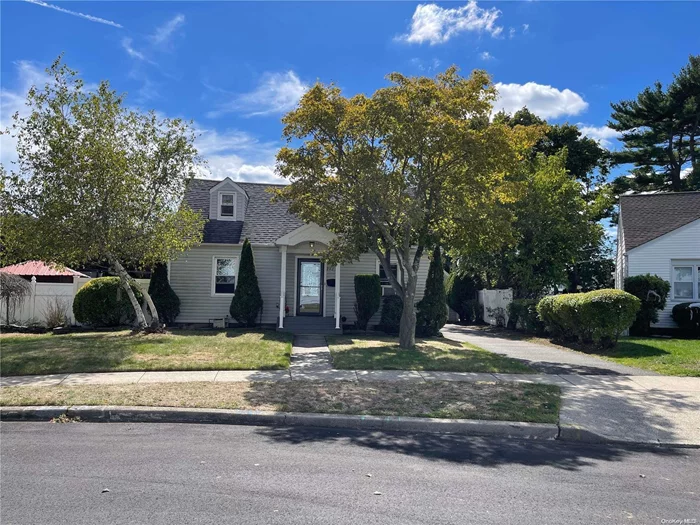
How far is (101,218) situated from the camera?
13414 mm

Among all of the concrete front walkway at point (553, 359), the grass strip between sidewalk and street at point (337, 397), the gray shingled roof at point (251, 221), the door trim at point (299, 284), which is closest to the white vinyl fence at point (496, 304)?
the concrete front walkway at point (553, 359)

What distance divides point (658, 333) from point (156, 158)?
56.7ft

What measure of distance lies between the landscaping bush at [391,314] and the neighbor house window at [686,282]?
10343mm

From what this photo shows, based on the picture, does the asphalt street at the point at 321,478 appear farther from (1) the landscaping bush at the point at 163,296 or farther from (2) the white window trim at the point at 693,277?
(2) the white window trim at the point at 693,277

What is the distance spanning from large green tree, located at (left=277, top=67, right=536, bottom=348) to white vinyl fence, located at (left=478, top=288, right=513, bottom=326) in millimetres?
8435

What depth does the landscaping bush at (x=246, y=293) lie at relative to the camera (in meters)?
17.1

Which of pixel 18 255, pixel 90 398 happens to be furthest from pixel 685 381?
pixel 18 255

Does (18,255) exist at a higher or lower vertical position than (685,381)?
higher

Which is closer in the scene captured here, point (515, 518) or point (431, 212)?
point (515, 518)

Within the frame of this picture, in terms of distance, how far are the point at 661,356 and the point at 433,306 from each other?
6.56 m

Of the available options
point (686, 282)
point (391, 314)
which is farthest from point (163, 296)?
point (686, 282)

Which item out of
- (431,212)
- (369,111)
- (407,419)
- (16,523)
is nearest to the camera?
(16,523)

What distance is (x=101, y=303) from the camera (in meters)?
16.2

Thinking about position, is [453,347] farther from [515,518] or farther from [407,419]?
[515,518]
